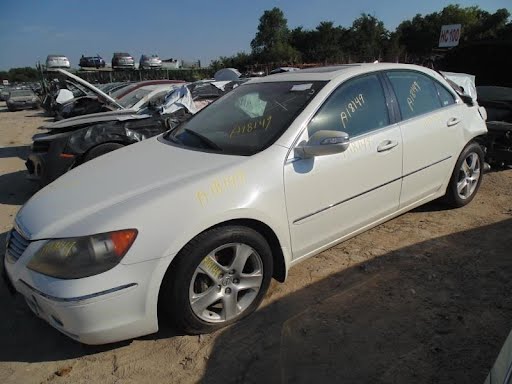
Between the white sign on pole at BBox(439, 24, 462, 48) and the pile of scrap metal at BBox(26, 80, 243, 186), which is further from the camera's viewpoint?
the white sign on pole at BBox(439, 24, 462, 48)

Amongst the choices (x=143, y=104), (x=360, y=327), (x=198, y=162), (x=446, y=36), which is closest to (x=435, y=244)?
(x=360, y=327)

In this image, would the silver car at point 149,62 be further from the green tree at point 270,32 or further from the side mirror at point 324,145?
the green tree at point 270,32

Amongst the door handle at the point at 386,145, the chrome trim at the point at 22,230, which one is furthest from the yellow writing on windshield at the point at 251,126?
the chrome trim at the point at 22,230

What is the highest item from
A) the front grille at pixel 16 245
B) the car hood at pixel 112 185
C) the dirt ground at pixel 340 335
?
the car hood at pixel 112 185

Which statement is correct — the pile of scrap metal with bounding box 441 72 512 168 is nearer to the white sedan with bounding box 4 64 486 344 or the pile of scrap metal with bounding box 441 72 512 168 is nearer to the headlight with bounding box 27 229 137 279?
the white sedan with bounding box 4 64 486 344

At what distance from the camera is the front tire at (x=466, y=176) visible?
161 inches

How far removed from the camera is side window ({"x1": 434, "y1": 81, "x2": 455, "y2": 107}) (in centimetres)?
392

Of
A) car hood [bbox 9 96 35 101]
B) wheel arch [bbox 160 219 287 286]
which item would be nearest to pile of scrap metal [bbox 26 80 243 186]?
wheel arch [bbox 160 219 287 286]

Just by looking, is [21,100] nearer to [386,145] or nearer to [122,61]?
[122,61]

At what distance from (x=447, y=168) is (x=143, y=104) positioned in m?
6.06

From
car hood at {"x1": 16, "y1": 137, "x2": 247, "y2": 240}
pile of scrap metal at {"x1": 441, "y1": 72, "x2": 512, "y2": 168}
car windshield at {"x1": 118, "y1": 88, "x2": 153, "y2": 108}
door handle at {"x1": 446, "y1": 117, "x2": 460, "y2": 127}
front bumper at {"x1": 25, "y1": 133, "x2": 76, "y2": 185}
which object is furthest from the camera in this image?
car windshield at {"x1": 118, "y1": 88, "x2": 153, "y2": 108}

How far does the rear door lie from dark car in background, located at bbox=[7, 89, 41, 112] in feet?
90.7

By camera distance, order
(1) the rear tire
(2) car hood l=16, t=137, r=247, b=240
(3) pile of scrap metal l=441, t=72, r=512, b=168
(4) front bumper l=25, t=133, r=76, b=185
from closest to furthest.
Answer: (2) car hood l=16, t=137, r=247, b=240, (3) pile of scrap metal l=441, t=72, r=512, b=168, (4) front bumper l=25, t=133, r=76, b=185, (1) the rear tire

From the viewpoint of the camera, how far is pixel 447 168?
3.91 m
